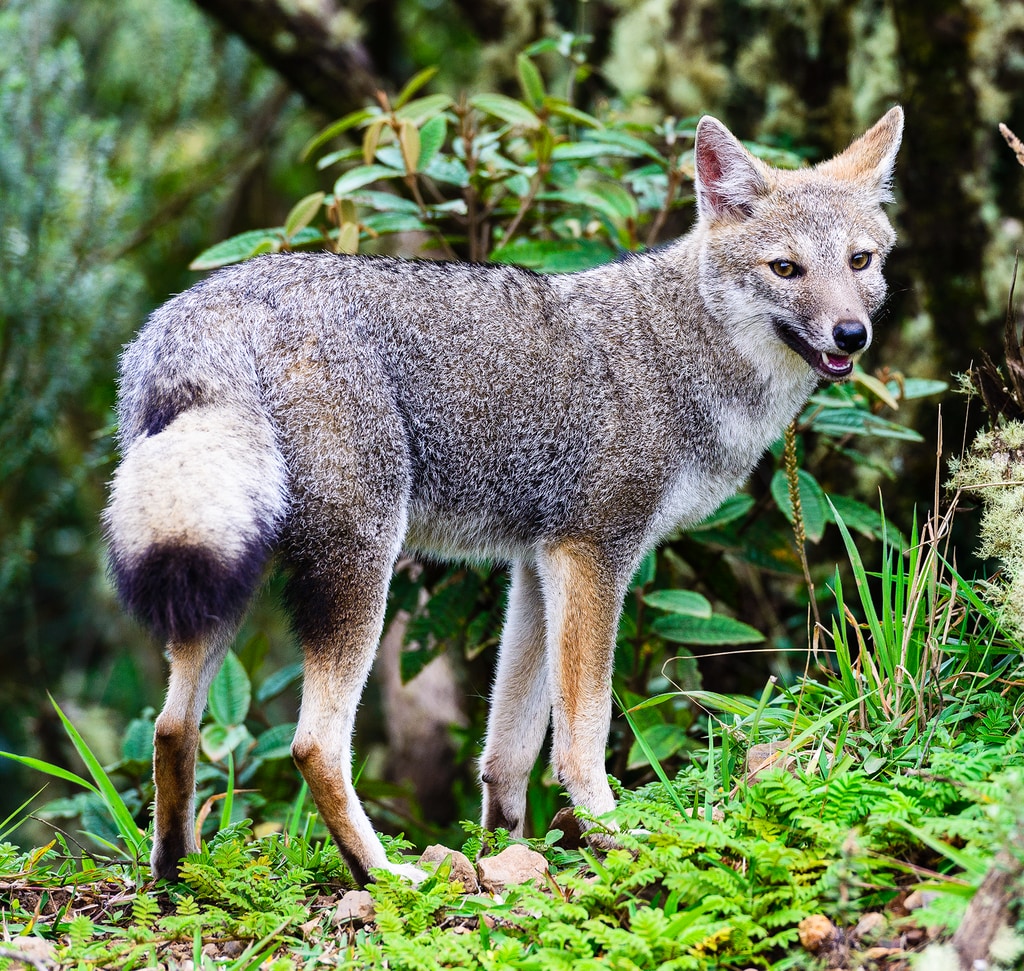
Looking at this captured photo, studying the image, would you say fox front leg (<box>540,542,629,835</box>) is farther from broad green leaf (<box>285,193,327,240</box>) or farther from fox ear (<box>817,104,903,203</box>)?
broad green leaf (<box>285,193,327,240</box>)

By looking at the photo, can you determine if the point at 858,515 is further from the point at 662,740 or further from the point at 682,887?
the point at 682,887

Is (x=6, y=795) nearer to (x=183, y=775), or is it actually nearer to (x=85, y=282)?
(x=85, y=282)

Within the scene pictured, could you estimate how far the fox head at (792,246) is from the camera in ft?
14.3

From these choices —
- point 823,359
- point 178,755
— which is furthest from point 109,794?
point 823,359

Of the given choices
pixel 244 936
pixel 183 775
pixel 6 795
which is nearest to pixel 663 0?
pixel 183 775

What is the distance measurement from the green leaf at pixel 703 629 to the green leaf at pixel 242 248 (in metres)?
2.72

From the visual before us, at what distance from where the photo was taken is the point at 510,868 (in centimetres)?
375

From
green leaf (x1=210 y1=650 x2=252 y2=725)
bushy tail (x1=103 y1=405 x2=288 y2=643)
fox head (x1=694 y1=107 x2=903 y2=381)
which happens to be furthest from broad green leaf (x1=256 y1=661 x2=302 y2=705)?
fox head (x1=694 y1=107 x2=903 y2=381)

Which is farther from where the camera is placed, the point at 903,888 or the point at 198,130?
the point at 198,130

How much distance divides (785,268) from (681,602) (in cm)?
162

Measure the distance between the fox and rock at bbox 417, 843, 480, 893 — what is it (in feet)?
0.41

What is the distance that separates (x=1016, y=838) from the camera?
270 cm

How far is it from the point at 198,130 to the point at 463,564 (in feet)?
20.3

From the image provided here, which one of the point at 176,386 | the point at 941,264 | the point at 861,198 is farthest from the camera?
the point at 941,264
